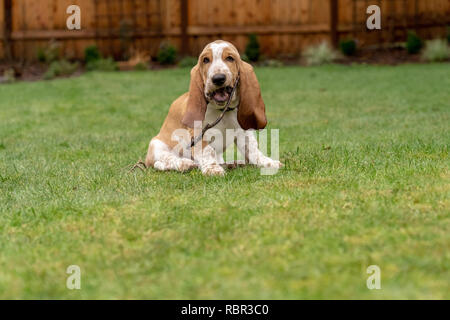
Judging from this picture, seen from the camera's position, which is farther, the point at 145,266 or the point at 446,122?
the point at 446,122

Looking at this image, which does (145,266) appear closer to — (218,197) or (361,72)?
(218,197)

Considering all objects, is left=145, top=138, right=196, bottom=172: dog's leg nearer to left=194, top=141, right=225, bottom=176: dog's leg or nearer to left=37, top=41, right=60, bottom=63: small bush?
left=194, top=141, right=225, bottom=176: dog's leg

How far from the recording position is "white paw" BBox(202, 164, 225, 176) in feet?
16.7

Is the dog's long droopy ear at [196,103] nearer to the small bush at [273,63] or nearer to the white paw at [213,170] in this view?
the white paw at [213,170]

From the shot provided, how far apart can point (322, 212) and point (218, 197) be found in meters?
0.78

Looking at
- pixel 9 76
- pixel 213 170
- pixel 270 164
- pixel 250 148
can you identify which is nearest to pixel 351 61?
pixel 9 76

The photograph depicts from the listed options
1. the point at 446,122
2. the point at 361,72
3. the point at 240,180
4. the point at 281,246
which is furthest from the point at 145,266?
the point at 361,72

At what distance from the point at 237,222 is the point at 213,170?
154 cm

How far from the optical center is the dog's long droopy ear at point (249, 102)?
16.9 feet

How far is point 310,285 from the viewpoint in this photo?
9.05ft

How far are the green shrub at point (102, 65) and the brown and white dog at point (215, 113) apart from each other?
509 inches

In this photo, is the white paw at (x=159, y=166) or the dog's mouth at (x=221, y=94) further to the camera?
the white paw at (x=159, y=166)

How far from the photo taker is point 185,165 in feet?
17.7

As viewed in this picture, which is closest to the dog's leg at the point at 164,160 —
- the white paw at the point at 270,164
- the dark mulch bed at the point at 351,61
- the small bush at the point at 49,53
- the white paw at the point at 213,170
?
the white paw at the point at 213,170
